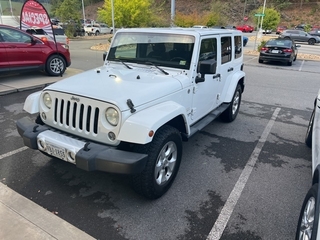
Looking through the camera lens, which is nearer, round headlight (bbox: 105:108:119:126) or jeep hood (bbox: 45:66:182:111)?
round headlight (bbox: 105:108:119:126)

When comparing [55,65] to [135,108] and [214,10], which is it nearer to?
[135,108]

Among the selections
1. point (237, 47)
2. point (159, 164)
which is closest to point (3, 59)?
point (237, 47)

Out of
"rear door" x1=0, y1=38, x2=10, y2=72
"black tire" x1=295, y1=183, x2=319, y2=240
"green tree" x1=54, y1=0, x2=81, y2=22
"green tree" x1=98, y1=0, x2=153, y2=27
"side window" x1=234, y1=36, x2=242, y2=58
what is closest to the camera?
"black tire" x1=295, y1=183, x2=319, y2=240

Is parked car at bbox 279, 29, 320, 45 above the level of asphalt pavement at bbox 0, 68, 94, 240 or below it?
above

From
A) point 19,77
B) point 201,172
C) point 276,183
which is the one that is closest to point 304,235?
point 276,183

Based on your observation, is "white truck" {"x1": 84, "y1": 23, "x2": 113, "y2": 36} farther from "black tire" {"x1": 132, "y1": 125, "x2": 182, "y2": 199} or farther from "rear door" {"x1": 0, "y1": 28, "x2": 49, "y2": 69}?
"black tire" {"x1": 132, "y1": 125, "x2": 182, "y2": 199}

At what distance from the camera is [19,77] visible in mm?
8555

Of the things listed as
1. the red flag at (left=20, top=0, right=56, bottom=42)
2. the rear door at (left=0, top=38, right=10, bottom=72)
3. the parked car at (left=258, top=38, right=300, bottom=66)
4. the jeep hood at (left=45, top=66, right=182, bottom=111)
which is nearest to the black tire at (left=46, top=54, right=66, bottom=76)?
the red flag at (left=20, top=0, right=56, bottom=42)

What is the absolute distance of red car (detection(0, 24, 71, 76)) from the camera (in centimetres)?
754

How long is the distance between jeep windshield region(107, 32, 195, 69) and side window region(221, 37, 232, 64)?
41.1 inches

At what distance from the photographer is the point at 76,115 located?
2.85 meters

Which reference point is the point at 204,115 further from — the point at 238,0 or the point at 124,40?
the point at 238,0

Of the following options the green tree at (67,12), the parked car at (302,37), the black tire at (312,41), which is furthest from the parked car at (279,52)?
the green tree at (67,12)

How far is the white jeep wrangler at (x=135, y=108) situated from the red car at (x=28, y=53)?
16.1ft
